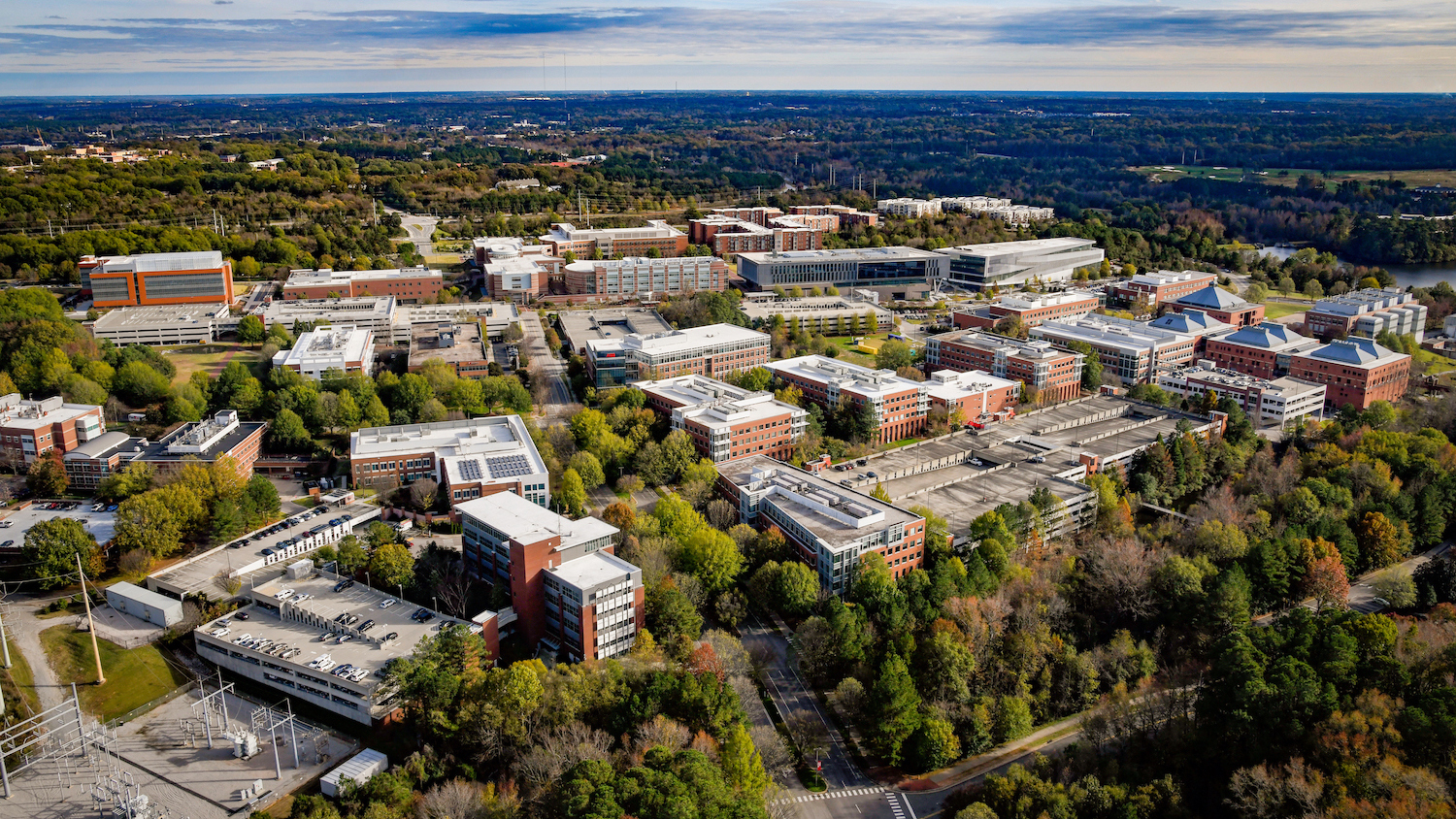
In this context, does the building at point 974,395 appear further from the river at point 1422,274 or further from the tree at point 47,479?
the river at point 1422,274

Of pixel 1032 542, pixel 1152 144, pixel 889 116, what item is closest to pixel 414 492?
pixel 1032 542

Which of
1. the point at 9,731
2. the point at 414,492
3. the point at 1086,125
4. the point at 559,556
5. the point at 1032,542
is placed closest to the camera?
the point at 9,731

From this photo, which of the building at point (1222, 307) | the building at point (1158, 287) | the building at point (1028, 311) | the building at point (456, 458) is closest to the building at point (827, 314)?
the building at point (1028, 311)

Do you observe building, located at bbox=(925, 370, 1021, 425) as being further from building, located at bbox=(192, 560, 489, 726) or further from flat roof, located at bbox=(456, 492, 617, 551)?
building, located at bbox=(192, 560, 489, 726)

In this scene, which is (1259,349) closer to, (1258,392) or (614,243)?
(1258,392)

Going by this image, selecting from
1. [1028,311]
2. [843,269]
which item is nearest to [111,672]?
[1028,311]

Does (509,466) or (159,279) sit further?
(159,279)

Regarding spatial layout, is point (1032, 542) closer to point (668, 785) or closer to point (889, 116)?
point (668, 785)
